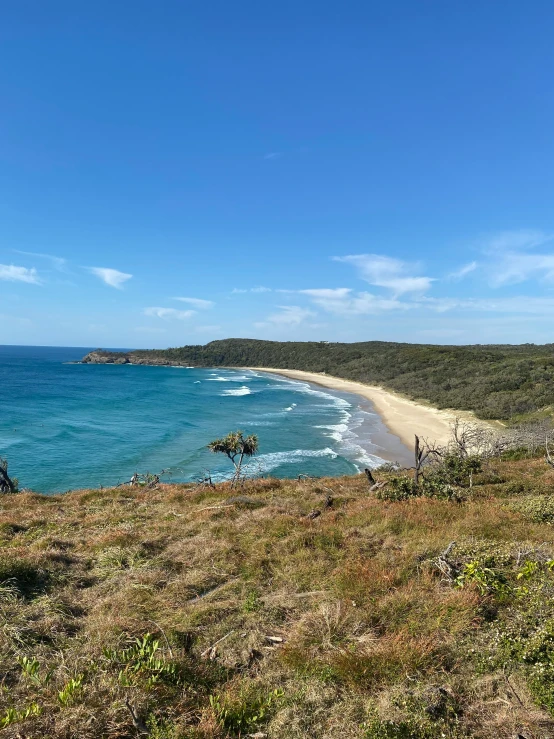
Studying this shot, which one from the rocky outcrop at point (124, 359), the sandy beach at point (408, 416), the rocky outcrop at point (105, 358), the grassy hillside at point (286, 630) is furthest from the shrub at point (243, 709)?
the rocky outcrop at point (105, 358)

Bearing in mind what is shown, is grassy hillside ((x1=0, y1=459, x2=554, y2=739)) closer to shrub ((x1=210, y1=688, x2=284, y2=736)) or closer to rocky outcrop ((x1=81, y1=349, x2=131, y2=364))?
shrub ((x1=210, y1=688, x2=284, y2=736))

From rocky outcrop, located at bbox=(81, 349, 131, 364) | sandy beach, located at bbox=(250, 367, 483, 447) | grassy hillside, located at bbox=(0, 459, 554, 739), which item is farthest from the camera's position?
rocky outcrop, located at bbox=(81, 349, 131, 364)

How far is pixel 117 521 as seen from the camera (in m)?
13.1

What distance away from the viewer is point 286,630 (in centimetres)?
636

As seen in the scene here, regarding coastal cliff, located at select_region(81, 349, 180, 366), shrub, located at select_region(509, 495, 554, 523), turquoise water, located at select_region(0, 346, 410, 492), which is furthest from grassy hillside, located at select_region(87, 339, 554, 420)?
shrub, located at select_region(509, 495, 554, 523)

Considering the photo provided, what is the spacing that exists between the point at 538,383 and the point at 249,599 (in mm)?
66305

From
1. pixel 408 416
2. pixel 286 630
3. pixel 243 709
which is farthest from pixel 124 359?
pixel 243 709

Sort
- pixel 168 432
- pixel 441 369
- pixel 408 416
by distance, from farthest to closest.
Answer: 1. pixel 441 369
2. pixel 408 416
3. pixel 168 432

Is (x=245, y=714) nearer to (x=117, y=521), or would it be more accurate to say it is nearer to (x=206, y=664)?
(x=206, y=664)

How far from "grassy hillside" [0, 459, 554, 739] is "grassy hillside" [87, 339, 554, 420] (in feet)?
155

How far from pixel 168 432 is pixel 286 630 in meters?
45.7

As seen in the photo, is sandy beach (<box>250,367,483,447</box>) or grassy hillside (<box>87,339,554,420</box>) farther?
grassy hillside (<box>87,339,554,420</box>)

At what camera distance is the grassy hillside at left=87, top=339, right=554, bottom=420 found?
56219 millimetres

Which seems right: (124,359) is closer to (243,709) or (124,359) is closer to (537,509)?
(537,509)
